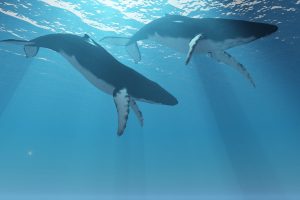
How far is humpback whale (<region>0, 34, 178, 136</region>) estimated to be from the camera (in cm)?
777

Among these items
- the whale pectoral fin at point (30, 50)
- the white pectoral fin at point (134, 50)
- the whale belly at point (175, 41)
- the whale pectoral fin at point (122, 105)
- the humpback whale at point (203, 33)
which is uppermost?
the humpback whale at point (203, 33)

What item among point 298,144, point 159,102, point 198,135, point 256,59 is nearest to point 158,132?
point 198,135

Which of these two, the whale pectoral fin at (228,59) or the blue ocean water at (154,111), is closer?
the whale pectoral fin at (228,59)

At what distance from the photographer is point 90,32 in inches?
947

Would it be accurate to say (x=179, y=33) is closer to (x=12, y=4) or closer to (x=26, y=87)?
(x=12, y=4)

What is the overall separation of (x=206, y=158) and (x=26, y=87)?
5137 centimetres

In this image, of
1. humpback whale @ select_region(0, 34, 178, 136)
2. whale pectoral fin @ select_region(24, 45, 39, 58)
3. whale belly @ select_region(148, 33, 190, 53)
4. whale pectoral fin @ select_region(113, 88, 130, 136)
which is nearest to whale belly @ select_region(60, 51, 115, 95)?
humpback whale @ select_region(0, 34, 178, 136)

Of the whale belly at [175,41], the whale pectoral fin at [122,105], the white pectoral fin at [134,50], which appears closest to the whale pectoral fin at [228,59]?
the whale belly at [175,41]

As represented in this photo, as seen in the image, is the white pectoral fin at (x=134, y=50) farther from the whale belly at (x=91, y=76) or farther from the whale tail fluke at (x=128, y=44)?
the whale belly at (x=91, y=76)

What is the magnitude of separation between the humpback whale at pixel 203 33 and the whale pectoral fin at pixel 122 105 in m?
1.32

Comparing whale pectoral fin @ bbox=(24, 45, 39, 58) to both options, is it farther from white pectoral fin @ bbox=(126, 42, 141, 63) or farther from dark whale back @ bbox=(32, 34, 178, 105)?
white pectoral fin @ bbox=(126, 42, 141, 63)

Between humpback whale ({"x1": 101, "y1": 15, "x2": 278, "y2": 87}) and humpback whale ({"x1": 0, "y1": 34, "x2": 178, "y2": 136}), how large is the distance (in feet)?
1.84

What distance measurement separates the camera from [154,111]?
214 feet

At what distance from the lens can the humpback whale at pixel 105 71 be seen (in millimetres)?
7773
